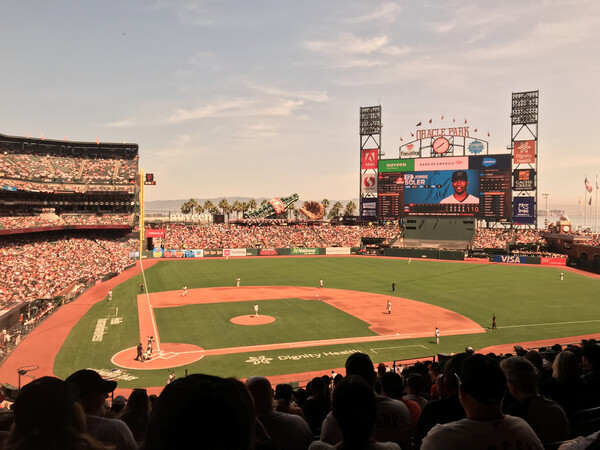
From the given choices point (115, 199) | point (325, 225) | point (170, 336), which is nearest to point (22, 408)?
point (170, 336)

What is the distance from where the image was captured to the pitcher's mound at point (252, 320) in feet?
113

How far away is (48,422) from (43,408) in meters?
0.08

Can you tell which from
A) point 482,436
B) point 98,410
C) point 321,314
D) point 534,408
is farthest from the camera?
point 321,314

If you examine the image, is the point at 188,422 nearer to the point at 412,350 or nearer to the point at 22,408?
the point at 22,408

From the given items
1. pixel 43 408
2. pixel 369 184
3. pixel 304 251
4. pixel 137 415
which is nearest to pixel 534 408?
pixel 43 408

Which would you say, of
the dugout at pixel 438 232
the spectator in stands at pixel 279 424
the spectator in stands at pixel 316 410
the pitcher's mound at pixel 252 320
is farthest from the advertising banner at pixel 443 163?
the spectator in stands at pixel 279 424

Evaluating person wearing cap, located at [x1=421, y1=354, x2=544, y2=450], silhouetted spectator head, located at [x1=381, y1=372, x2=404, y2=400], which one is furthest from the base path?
person wearing cap, located at [x1=421, y1=354, x2=544, y2=450]

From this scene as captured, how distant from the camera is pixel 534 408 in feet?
15.3

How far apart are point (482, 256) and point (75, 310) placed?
6323 centimetres

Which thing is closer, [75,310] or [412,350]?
[412,350]

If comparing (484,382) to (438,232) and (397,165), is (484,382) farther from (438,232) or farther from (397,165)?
(438,232)

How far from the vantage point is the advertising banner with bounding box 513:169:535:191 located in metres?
79.3

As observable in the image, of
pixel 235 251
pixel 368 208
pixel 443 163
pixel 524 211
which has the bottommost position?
pixel 235 251

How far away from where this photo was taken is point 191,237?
88.9m
